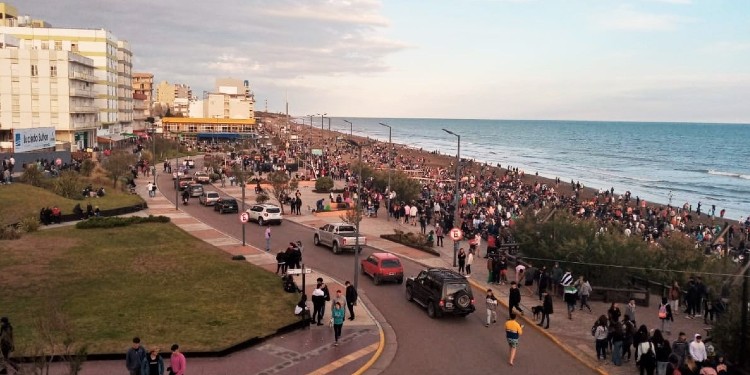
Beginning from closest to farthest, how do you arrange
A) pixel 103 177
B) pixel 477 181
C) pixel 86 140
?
1. pixel 103 177
2. pixel 477 181
3. pixel 86 140

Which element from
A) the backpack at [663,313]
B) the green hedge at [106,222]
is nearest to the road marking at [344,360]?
the backpack at [663,313]

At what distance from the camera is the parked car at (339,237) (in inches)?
1143

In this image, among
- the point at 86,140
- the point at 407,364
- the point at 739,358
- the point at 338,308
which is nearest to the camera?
the point at 739,358

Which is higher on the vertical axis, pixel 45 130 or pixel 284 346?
pixel 45 130

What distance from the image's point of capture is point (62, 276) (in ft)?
70.7

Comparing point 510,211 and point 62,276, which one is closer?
point 62,276

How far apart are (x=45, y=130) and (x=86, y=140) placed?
79.6 ft

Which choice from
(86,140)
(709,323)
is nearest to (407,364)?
(709,323)

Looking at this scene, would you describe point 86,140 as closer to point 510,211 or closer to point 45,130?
point 45,130

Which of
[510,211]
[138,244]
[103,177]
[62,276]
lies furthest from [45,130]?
[510,211]

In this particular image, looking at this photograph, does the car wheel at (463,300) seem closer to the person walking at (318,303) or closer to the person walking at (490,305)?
the person walking at (490,305)

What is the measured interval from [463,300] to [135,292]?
11.0 metres

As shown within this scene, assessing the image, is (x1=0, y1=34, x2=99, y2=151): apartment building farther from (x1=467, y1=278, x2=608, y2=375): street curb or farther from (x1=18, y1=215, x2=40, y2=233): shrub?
(x1=467, y1=278, x2=608, y2=375): street curb

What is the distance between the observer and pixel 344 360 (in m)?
15.4
